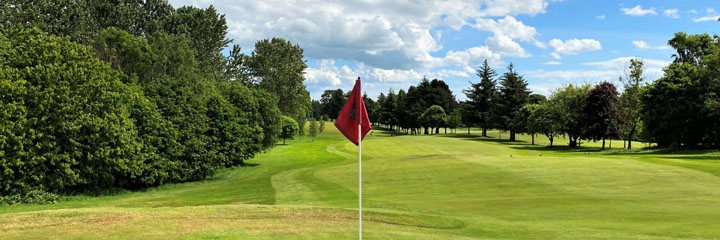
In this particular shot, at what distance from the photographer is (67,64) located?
84.5 ft

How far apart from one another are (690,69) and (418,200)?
48.3m

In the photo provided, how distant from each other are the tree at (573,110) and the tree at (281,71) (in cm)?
4474

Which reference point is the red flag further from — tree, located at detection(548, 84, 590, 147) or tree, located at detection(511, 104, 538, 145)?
tree, located at detection(511, 104, 538, 145)

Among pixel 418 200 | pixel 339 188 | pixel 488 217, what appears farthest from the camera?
pixel 339 188

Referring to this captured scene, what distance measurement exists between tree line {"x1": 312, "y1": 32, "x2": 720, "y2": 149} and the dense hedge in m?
48.7

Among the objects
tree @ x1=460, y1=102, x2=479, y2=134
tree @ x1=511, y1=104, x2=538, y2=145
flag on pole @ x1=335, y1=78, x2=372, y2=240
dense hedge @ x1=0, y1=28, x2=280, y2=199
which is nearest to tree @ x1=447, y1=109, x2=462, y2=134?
tree @ x1=460, y1=102, x2=479, y2=134

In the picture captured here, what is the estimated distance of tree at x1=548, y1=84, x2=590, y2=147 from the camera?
221ft

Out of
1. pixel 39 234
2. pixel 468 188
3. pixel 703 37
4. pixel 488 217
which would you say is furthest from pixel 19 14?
pixel 703 37

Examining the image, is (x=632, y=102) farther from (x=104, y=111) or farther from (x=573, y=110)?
(x=104, y=111)

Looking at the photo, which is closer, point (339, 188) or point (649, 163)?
point (339, 188)

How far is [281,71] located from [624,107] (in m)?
55.8

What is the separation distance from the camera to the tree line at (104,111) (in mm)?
24219

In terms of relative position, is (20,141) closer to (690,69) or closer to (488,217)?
(488,217)

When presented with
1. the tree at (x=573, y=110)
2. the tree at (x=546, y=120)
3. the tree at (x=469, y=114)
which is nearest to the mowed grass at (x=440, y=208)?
the tree at (x=573, y=110)
